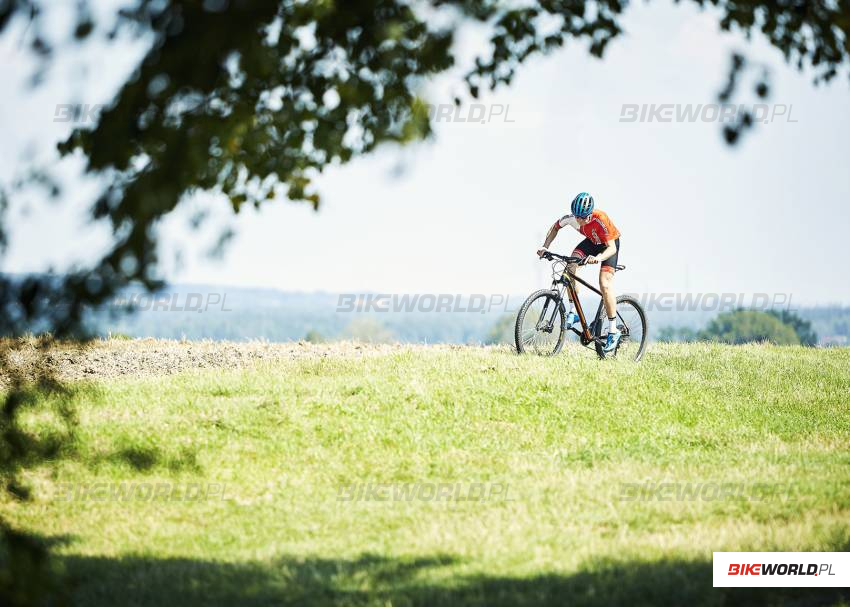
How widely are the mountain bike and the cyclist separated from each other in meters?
0.14

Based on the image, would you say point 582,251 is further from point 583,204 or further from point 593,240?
point 583,204

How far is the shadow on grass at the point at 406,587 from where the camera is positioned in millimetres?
7633

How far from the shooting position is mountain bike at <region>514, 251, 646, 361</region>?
54.8 ft

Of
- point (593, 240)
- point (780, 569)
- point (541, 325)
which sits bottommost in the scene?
point (780, 569)

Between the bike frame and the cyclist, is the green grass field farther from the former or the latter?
the cyclist

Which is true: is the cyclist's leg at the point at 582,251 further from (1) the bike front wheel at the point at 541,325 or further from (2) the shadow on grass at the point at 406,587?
(2) the shadow on grass at the point at 406,587

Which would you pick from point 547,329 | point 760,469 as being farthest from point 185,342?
point 760,469

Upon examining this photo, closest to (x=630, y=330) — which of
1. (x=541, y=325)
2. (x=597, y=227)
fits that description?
(x=541, y=325)

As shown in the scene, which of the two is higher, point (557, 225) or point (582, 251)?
point (557, 225)

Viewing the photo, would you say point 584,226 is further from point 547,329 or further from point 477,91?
point 477,91

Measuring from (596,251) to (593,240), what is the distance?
8.8 inches

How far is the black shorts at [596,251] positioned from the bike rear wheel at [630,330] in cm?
128

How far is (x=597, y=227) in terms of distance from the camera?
16.5 meters

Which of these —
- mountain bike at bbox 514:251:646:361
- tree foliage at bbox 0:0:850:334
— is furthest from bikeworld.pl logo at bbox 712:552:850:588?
mountain bike at bbox 514:251:646:361
